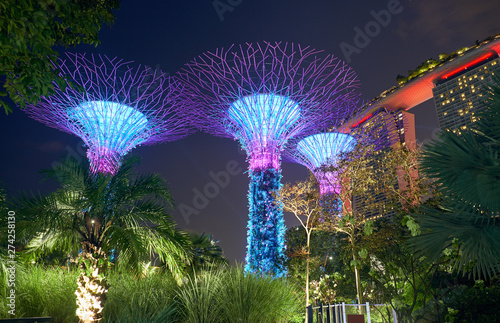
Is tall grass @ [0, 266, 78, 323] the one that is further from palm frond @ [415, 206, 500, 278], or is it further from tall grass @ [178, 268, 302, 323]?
palm frond @ [415, 206, 500, 278]

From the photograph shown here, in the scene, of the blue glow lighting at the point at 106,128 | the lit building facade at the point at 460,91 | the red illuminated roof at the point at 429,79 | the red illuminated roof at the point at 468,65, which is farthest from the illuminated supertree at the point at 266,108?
the red illuminated roof at the point at 468,65

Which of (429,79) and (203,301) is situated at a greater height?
(429,79)

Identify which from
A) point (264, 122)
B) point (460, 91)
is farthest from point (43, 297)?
point (460, 91)

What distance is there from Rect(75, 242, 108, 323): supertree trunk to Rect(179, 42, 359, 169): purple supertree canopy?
32.8 feet

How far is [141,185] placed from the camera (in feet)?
27.6

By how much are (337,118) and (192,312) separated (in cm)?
1303

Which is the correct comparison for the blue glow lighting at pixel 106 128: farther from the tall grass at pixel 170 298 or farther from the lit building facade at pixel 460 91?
the lit building facade at pixel 460 91

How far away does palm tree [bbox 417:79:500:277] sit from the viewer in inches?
177

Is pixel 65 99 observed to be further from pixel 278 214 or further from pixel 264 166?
pixel 278 214

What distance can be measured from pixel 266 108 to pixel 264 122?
69cm

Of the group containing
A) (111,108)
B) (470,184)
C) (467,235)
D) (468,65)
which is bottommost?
(467,235)

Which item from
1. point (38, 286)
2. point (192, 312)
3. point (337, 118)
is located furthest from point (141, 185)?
point (337, 118)

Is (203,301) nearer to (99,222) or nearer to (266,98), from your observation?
(99,222)

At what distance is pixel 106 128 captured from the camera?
17.3 meters
